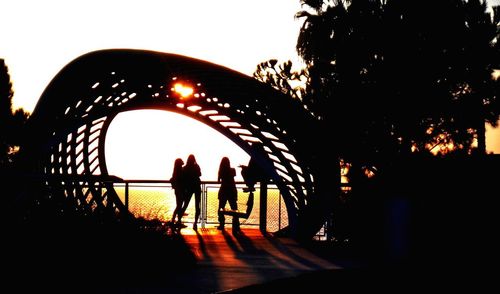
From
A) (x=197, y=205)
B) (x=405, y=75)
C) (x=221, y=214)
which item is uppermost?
(x=405, y=75)

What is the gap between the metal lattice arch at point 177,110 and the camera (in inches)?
710

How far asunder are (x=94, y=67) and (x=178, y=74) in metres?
1.76

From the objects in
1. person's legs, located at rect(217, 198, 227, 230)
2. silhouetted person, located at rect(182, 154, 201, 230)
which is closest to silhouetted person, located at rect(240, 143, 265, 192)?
person's legs, located at rect(217, 198, 227, 230)

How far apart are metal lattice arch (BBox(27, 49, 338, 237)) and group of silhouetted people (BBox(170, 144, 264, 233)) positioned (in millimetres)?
533

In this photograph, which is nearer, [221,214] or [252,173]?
[221,214]

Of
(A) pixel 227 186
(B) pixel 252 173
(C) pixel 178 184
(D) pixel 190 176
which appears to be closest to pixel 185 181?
(D) pixel 190 176

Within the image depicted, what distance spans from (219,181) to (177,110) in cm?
199

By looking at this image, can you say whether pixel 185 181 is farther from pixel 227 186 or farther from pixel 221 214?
pixel 221 214

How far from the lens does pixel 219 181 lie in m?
21.3

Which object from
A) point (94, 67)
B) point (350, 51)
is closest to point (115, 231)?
point (94, 67)

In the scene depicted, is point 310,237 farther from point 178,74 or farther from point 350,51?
→ point 350,51

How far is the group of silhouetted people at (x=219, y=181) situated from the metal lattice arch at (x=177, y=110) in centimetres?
53

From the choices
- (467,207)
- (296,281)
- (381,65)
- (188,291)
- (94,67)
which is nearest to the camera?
(188,291)

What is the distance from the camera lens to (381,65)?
3191 cm
